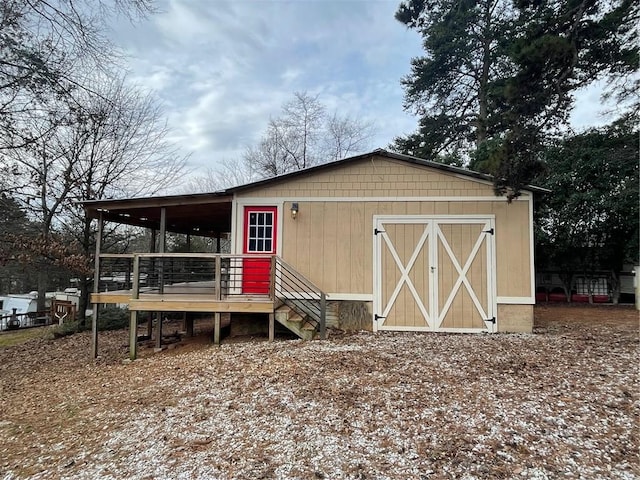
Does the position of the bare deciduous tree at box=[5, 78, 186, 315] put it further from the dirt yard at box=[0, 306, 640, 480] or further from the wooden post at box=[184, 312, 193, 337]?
the dirt yard at box=[0, 306, 640, 480]

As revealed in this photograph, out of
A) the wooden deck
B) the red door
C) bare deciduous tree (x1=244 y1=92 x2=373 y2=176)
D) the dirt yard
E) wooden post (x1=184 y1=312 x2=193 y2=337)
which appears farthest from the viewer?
bare deciduous tree (x1=244 y1=92 x2=373 y2=176)

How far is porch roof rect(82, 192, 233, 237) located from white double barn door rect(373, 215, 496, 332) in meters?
3.30

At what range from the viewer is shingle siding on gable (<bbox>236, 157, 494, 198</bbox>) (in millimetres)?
7070

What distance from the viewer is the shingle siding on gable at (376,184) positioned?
7.07 metres

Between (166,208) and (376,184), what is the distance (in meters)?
4.19

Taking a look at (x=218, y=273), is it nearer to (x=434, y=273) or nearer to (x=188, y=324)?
(x=188, y=324)

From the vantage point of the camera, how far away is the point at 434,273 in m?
7.02

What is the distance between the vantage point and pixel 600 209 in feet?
40.3

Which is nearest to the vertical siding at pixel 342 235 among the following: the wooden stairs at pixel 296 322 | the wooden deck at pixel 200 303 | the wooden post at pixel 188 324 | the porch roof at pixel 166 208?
the wooden stairs at pixel 296 322

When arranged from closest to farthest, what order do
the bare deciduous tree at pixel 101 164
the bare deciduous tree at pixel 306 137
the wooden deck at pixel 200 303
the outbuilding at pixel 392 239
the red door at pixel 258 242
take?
the wooden deck at pixel 200 303 → the outbuilding at pixel 392 239 → the red door at pixel 258 242 → the bare deciduous tree at pixel 101 164 → the bare deciduous tree at pixel 306 137

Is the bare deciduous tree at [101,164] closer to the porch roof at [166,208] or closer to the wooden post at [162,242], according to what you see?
the porch roof at [166,208]

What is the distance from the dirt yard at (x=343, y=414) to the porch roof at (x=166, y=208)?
114 inches

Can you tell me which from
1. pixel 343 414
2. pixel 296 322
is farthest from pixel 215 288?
pixel 343 414

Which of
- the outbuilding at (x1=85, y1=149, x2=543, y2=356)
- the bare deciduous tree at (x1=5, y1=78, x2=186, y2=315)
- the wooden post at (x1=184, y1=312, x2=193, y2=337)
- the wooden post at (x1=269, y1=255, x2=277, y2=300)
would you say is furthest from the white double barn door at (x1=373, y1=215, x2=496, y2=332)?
the bare deciduous tree at (x1=5, y1=78, x2=186, y2=315)
